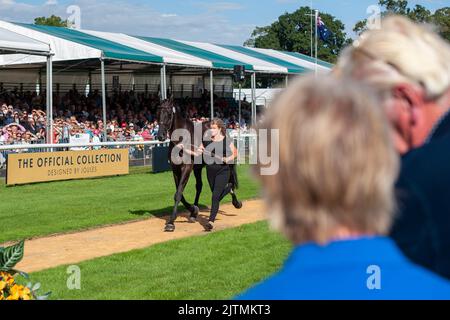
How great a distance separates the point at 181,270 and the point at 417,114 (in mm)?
6593

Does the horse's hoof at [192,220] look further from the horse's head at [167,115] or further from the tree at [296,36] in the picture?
the tree at [296,36]

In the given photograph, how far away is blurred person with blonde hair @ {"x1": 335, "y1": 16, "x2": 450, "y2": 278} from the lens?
1908 mm

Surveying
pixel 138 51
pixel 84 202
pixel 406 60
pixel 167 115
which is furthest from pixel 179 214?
pixel 138 51

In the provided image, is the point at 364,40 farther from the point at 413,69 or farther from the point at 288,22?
the point at 288,22

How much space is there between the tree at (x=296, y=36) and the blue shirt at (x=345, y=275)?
102 metres

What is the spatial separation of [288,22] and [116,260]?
10090cm

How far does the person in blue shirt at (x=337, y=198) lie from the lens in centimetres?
145

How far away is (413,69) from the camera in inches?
78.4

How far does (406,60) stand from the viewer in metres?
1.99

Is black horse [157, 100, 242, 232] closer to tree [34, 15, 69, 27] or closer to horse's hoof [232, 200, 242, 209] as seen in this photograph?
horse's hoof [232, 200, 242, 209]

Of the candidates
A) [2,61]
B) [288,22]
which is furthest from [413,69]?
[288,22]

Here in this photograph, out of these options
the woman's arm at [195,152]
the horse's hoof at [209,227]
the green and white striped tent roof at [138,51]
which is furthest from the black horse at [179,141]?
the green and white striped tent roof at [138,51]

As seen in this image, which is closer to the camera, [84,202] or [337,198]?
[337,198]

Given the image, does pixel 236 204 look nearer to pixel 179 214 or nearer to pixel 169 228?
pixel 179 214
